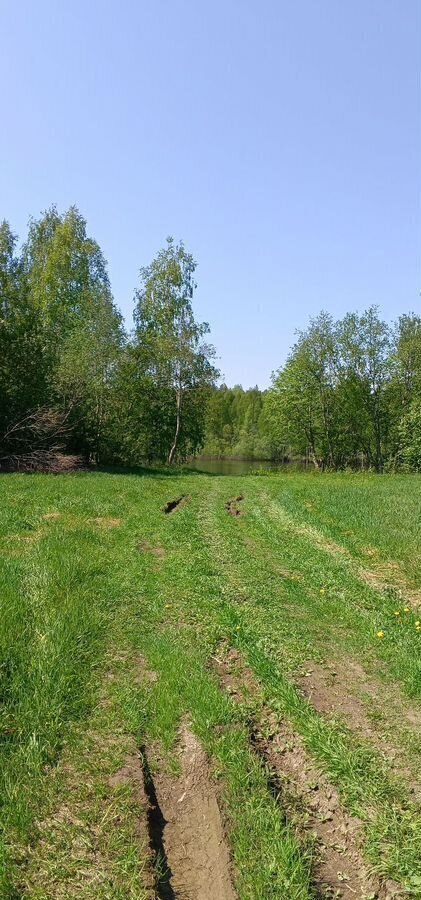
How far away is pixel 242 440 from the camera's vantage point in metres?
104

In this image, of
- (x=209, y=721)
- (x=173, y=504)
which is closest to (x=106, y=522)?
(x=173, y=504)

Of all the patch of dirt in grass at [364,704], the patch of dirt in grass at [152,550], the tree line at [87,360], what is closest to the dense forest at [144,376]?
the tree line at [87,360]

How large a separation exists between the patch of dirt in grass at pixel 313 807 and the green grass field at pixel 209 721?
13 millimetres

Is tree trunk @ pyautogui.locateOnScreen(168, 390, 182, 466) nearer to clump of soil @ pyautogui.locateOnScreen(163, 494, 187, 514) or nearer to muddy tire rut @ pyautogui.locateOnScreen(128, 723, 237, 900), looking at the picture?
clump of soil @ pyautogui.locateOnScreen(163, 494, 187, 514)

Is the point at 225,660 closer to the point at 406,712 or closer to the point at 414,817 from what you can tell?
the point at 406,712

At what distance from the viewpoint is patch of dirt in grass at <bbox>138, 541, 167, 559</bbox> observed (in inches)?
361

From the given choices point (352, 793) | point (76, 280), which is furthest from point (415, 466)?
point (352, 793)

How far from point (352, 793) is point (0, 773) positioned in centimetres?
243

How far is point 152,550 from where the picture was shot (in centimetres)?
951

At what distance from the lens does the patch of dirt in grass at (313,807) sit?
2.71 metres

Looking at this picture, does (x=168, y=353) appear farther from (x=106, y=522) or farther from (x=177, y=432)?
(x=106, y=522)

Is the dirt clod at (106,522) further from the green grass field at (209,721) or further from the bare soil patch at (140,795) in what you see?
the bare soil patch at (140,795)

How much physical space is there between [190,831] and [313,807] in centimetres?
85

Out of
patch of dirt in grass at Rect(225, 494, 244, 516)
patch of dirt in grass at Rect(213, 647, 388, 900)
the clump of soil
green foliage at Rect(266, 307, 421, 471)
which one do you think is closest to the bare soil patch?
patch of dirt in grass at Rect(213, 647, 388, 900)
